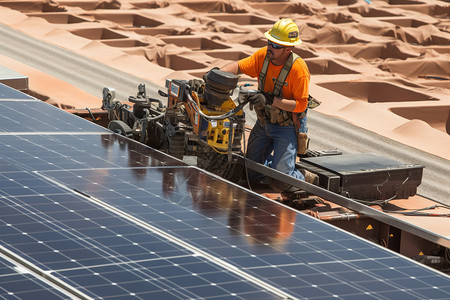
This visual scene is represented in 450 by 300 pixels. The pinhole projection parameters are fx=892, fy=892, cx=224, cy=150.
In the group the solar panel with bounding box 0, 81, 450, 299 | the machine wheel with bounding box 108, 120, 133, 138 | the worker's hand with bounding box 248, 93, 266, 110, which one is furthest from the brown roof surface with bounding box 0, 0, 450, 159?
the solar panel with bounding box 0, 81, 450, 299

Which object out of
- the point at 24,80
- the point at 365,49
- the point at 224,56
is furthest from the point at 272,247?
the point at 365,49

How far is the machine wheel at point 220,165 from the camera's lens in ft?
41.5

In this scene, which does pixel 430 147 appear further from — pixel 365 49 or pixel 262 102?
pixel 365 49

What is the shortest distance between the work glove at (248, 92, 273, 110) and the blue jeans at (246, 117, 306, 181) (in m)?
0.47

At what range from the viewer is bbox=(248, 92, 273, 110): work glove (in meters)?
12.0

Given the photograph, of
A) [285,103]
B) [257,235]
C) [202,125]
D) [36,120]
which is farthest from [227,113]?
[257,235]

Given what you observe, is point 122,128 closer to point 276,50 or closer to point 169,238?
point 276,50

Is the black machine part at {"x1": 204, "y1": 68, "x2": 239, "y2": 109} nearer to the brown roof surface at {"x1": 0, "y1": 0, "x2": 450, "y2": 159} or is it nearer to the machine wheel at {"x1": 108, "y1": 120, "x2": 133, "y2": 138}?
the machine wheel at {"x1": 108, "y1": 120, "x2": 133, "y2": 138}

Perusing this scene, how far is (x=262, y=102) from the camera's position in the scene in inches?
474

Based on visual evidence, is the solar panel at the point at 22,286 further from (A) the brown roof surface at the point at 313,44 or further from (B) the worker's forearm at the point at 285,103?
(A) the brown roof surface at the point at 313,44

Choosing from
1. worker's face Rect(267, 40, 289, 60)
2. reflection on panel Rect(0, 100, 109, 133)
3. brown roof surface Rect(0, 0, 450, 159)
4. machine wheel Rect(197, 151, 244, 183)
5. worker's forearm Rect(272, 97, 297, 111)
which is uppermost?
worker's face Rect(267, 40, 289, 60)

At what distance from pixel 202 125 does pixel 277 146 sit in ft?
3.68

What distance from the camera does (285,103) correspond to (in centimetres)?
1212

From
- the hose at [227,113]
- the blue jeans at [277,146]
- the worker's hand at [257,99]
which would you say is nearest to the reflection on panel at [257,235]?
the hose at [227,113]
